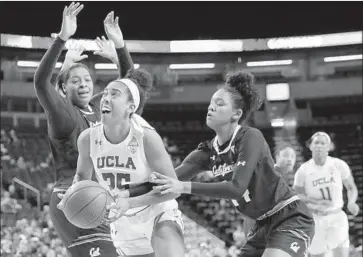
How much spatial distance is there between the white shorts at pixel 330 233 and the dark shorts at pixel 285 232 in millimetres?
3698

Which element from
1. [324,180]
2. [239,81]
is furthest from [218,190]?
[324,180]

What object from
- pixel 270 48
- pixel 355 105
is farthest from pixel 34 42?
pixel 355 105

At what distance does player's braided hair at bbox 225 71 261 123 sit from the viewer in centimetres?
489

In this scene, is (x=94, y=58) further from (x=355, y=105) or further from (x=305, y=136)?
(x=355, y=105)

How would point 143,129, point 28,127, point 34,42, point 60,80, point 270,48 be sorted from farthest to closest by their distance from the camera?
1. point 270,48
2. point 34,42
3. point 28,127
4. point 60,80
5. point 143,129

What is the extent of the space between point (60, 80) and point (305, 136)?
21460mm

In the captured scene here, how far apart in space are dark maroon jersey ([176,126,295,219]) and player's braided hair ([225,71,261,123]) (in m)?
0.20

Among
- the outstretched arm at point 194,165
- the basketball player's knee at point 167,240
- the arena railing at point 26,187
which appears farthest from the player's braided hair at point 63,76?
the arena railing at point 26,187

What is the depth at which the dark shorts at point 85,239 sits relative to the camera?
4.63 metres

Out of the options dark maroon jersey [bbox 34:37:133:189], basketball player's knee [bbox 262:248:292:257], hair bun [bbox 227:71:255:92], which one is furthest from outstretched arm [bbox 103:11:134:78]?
basketball player's knee [bbox 262:248:292:257]

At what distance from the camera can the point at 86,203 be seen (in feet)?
13.7

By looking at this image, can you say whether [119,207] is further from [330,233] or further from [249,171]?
[330,233]

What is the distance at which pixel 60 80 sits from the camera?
5.41m

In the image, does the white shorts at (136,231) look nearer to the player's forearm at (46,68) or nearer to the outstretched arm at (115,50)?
the player's forearm at (46,68)
